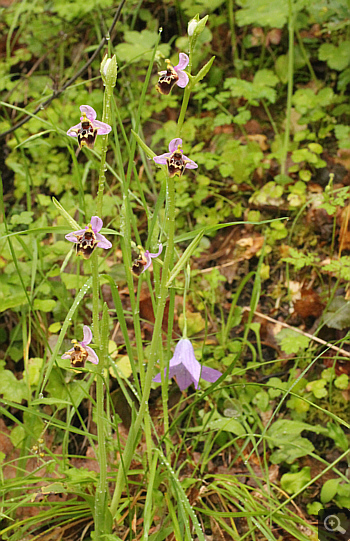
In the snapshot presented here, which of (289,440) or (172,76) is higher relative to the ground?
(172,76)

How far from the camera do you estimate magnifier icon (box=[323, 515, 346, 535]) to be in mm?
1419

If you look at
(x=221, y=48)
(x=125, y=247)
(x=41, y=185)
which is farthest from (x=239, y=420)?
(x=221, y=48)

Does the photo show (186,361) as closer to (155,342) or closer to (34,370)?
(155,342)

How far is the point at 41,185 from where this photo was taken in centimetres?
286

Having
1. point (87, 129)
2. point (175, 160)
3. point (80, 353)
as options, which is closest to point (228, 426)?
point (80, 353)

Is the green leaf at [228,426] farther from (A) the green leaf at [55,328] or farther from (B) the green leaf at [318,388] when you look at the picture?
(A) the green leaf at [55,328]

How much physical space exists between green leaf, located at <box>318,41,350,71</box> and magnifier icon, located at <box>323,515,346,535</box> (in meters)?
2.18

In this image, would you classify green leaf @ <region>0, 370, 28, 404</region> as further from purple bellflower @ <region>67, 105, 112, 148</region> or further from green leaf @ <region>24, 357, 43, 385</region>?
purple bellflower @ <region>67, 105, 112, 148</region>

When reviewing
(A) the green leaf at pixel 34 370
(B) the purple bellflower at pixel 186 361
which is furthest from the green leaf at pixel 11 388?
(B) the purple bellflower at pixel 186 361

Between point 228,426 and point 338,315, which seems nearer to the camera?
point 228,426

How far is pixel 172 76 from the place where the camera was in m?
0.98

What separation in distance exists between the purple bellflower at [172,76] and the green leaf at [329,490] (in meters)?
1.23

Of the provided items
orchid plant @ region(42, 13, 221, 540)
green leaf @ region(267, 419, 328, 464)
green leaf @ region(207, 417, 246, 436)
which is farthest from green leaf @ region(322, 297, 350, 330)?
orchid plant @ region(42, 13, 221, 540)

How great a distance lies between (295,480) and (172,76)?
125 cm
